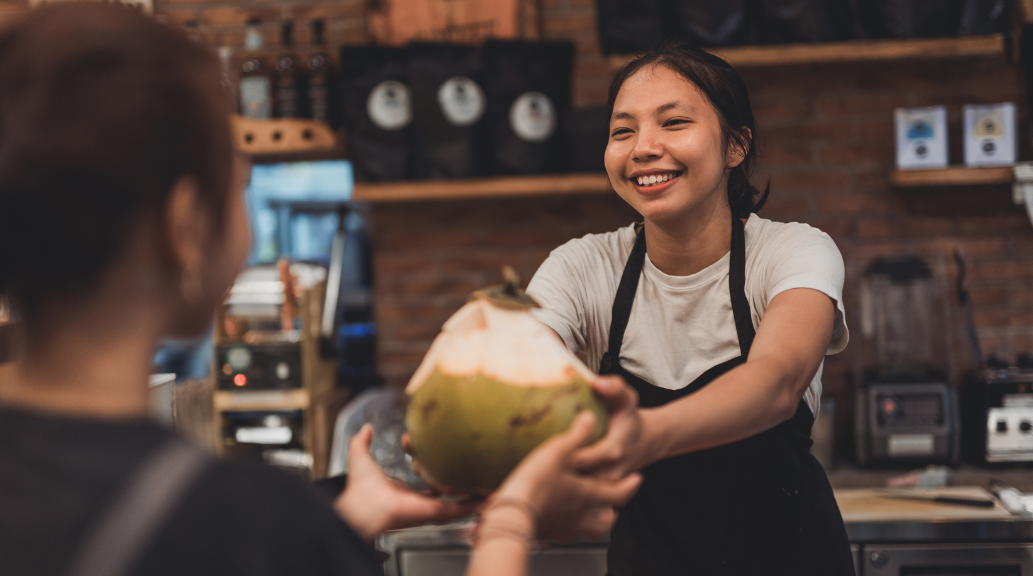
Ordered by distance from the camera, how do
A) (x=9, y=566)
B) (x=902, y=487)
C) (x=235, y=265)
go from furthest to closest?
(x=902, y=487) → (x=235, y=265) → (x=9, y=566)

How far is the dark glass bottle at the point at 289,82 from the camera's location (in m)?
2.77

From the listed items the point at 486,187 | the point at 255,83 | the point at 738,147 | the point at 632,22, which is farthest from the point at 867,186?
the point at 255,83

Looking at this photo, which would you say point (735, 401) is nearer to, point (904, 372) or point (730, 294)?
point (730, 294)

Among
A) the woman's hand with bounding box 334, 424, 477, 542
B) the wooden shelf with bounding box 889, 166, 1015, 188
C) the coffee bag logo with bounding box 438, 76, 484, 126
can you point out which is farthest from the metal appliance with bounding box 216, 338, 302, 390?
the wooden shelf with bounding box 889, 166, 1015, 188

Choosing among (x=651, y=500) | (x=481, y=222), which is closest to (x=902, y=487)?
(x=651, y=500)

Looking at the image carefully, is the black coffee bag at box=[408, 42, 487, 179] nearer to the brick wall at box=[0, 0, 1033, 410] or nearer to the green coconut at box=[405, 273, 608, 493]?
the brick wall at box=[0, 0, 1033, 410]

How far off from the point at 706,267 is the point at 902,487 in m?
1.51

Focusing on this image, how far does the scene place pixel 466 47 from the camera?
2492mm

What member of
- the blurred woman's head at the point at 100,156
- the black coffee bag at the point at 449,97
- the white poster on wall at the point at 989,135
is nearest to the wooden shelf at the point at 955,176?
the white poster on wall at the point at 989,135

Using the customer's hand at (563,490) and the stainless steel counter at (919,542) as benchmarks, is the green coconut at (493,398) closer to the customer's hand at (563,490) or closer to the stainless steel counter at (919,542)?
the customer's hand at (563,490)

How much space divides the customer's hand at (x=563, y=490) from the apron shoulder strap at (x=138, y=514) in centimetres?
26

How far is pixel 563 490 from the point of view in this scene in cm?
66

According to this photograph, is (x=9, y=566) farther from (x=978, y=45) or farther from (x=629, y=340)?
(x=978, y=45)

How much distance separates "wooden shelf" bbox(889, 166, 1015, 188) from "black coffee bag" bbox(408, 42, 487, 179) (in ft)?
4.85
